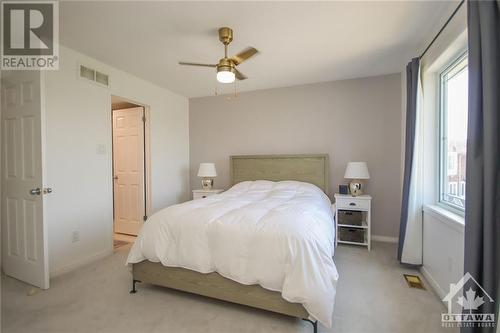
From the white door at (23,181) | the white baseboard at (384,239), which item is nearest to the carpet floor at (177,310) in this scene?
the white door at (23,181)

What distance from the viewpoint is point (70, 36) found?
2439mm

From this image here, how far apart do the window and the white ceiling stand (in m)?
0.49

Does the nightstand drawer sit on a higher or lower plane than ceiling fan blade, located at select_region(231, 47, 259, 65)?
lower

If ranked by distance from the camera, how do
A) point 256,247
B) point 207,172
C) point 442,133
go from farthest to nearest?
point 207,172 < point 442,133 < point 256,247

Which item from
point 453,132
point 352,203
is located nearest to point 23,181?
point 352,203

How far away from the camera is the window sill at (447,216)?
1814mm

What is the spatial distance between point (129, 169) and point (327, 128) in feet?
11.1

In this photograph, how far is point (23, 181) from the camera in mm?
2342

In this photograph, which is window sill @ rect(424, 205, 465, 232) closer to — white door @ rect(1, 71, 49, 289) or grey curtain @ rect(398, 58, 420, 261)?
grey curtain @ rect(398, 58, 420, 261)

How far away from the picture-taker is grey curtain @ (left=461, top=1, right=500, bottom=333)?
48.1 inches

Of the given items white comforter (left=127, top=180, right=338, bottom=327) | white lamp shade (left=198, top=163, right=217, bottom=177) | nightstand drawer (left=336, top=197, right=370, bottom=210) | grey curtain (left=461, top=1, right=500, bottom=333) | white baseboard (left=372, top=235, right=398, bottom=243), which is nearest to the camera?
grey curtain (left=461, top=1, right=500, bottom=333)

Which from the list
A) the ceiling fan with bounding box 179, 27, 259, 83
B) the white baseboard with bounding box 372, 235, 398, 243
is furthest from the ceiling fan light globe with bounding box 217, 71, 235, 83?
the white baseboard with bounding box 372, 235, 398, 243

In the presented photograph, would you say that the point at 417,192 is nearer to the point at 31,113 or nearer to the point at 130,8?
the point at 130,8

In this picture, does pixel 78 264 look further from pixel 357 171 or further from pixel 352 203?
pixel 357 171
